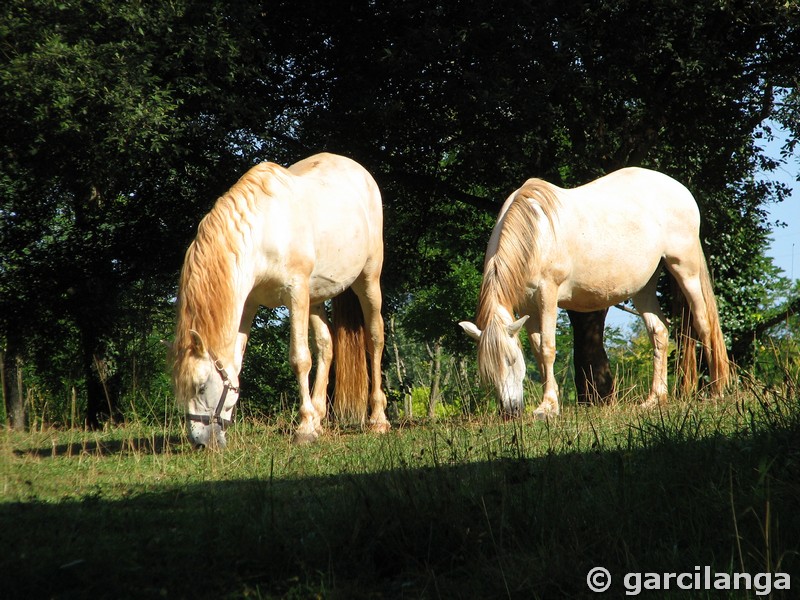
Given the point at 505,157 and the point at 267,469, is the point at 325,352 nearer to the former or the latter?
the point at 267,469

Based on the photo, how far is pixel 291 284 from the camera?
8656mm

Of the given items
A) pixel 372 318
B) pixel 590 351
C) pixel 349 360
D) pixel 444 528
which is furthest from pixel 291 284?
pixel 590 351

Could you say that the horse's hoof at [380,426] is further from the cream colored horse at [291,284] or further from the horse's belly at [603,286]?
the horse's belly at [603,286]

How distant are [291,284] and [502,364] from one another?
86.6 inches

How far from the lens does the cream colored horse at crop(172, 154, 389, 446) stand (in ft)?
25.0

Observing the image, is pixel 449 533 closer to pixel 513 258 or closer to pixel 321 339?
pixel 513 258

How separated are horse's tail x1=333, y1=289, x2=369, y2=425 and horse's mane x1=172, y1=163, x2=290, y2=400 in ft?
8.76

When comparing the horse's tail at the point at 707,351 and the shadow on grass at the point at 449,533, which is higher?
the horse's tail at the point at 707,351

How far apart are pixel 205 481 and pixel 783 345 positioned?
4.21 meters

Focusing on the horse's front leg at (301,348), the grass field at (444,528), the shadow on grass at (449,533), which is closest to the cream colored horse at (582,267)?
the horse's front leg at (301,348)

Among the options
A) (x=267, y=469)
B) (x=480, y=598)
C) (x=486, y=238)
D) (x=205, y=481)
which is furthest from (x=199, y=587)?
(x=486, y=238)

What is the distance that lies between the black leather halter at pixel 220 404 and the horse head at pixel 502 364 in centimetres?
241

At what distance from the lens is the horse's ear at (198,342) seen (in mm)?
7445

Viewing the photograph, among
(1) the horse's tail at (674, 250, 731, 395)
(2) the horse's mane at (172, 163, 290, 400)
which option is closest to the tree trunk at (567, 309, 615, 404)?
(1) the horse's tail at (674, 250, 731, 395)
